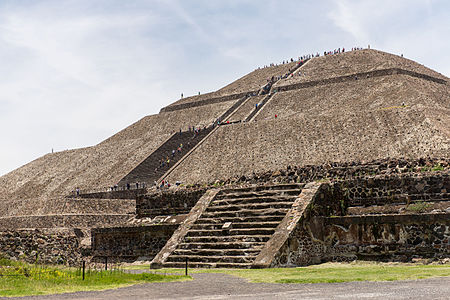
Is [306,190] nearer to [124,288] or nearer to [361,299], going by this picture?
[124,288]

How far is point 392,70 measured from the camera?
184ft

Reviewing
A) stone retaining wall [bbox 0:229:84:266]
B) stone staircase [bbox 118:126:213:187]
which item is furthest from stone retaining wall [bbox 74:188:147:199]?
stone retaining wall [bbox 0:229:84:266]

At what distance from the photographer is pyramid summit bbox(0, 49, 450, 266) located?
105 ft

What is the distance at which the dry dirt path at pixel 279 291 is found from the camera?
859 cm

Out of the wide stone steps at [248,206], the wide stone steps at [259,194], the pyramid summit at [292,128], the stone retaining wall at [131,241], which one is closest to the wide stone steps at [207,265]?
the wide stone steps at [248,206]

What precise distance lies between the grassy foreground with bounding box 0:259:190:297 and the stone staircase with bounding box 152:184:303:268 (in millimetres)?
3538

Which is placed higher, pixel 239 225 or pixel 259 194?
pixel 259 194

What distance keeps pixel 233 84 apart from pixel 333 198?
187ft

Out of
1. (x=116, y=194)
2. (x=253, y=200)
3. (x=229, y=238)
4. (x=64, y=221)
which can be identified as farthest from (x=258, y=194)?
(x=116, y=194)

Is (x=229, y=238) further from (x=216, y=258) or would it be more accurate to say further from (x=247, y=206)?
(x=247, y=206)

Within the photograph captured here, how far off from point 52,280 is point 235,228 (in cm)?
698

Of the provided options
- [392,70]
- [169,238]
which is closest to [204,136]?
[392,70]

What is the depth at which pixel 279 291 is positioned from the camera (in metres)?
9.66

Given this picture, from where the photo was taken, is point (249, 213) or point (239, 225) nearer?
point (239, 225)
